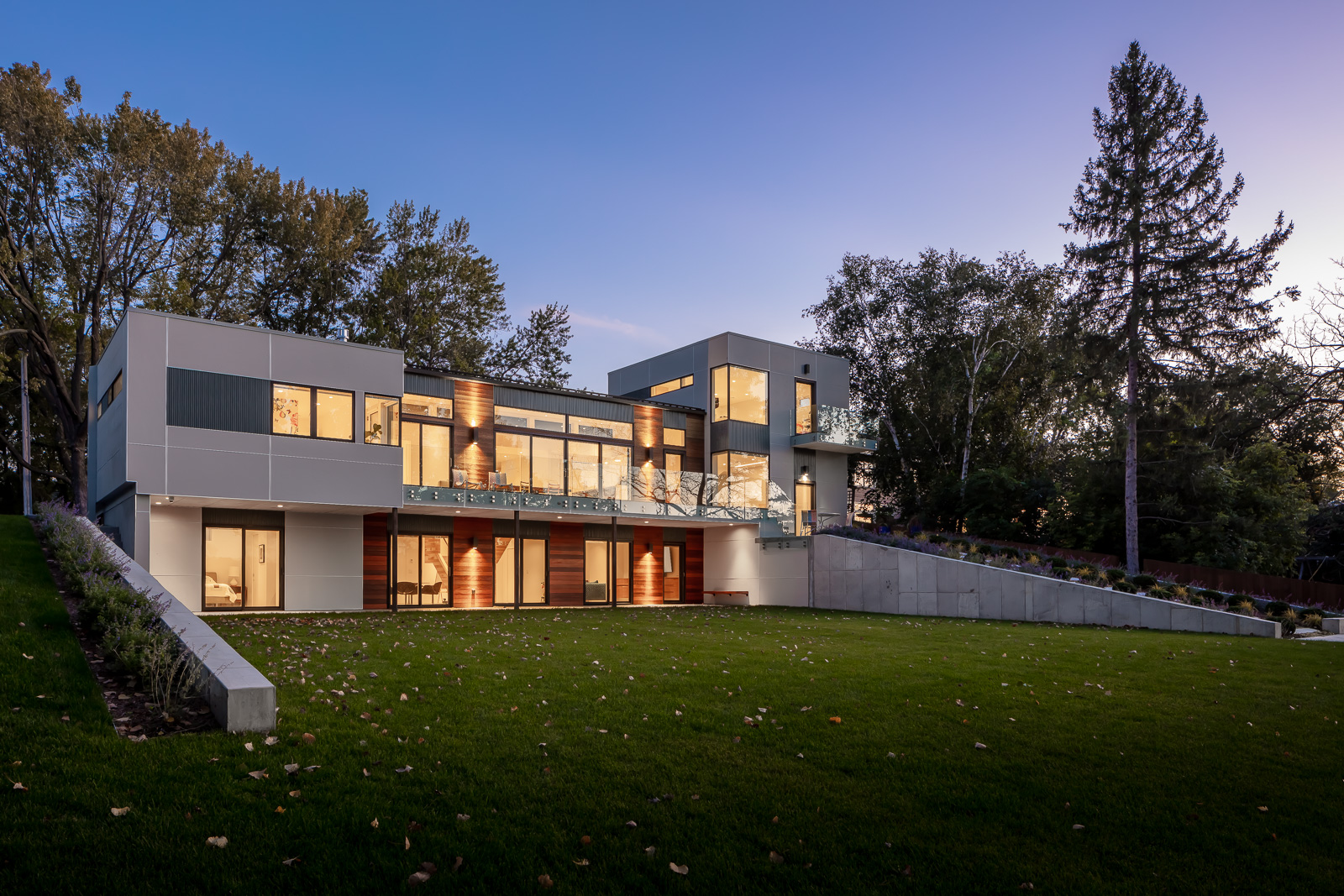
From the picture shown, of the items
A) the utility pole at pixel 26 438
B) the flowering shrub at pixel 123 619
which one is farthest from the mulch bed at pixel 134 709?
the utility pole at pixel 26 438

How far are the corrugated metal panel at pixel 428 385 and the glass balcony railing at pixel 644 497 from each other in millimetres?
2601

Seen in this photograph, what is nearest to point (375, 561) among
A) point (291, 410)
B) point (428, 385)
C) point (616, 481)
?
point (428, 385)

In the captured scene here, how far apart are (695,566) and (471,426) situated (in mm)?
8935

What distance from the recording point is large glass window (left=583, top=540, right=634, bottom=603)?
82.6 ft

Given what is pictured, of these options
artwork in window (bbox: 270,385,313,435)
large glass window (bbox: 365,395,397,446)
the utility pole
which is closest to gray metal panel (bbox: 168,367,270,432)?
artwork in window (bbox: 270,385,313,435)

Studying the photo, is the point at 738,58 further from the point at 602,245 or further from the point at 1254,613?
the point at 602,245

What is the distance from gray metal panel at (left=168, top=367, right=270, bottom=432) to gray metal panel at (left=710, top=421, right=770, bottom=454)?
44.7 feet

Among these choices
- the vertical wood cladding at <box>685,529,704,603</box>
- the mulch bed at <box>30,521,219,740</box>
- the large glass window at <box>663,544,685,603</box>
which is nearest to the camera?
the mulch bed at <box>30,521,219,740</box>

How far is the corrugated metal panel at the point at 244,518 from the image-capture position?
19.1 metres

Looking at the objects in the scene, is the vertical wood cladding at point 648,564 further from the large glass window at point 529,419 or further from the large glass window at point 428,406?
the large glass window at point 428,406

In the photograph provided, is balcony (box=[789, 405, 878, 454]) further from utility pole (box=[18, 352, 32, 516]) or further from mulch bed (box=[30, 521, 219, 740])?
utility pole (box=[18, 352, 32, 516])

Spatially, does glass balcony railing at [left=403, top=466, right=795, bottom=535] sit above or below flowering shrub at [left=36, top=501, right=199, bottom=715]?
above

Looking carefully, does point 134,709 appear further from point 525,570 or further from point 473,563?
point 525,570

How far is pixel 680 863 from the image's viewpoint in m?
4.19
